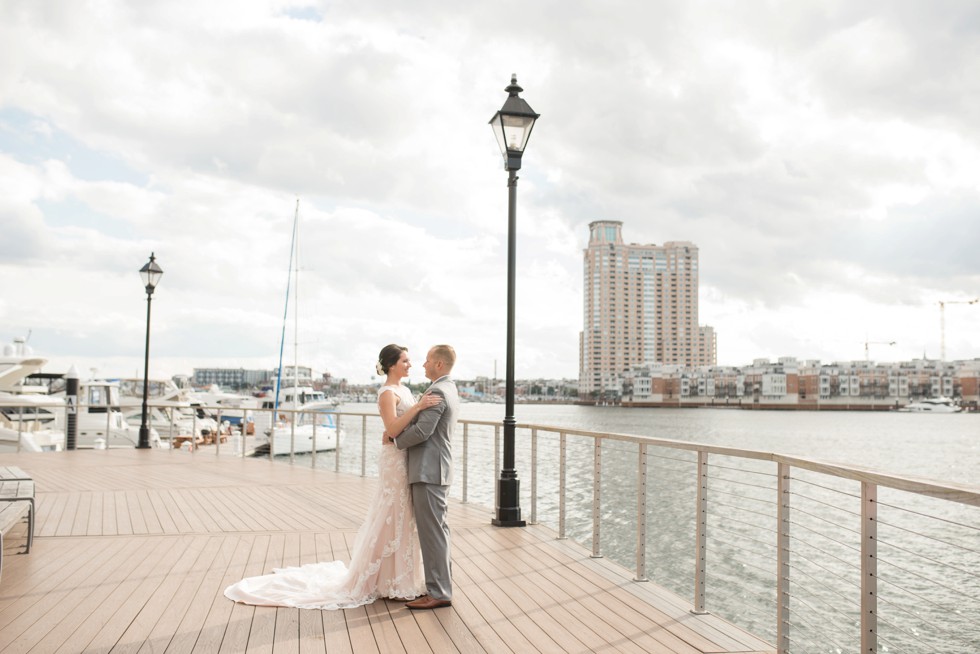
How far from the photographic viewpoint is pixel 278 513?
25.5 ft

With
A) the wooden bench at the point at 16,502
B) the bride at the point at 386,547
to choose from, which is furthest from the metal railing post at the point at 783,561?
the wooden bench at the point at 16,502

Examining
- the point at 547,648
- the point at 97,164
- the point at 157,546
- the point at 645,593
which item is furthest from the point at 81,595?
the point at 97,164

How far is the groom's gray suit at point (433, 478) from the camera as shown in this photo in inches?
168

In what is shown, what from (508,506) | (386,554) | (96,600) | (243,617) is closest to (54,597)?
(96,600)

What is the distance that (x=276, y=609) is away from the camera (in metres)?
4.24

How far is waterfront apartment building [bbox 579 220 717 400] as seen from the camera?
158m

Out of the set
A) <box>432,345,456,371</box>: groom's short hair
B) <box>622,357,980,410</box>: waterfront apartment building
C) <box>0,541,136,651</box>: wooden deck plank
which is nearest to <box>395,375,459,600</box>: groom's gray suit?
<box>432,345,456,371</box>: groom's short hair

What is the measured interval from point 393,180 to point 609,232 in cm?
16124

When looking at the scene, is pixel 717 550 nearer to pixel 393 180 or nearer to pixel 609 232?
pixel 393 180

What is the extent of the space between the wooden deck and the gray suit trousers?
158mm

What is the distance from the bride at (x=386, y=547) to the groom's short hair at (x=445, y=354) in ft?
0.78

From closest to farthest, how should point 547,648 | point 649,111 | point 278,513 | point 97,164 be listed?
1. point 547,648
2. point 278,513
3. point 97,164
4. point 649,111

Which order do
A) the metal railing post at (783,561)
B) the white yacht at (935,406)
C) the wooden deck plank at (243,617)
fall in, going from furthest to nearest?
the white yacht at (935,406), the wooden deck plank at (243,617), the metal railing post at (783,561)

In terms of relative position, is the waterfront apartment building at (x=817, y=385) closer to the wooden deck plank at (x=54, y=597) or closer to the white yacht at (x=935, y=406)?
the white yacht at (x=935, y=406)
